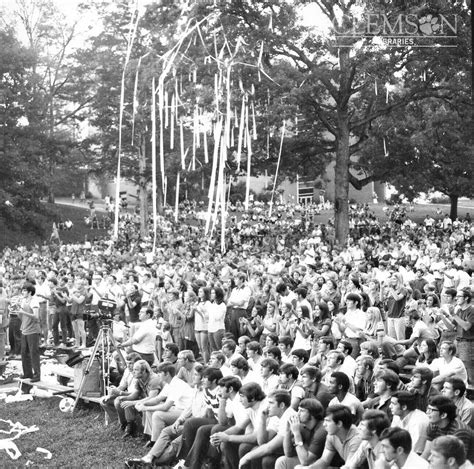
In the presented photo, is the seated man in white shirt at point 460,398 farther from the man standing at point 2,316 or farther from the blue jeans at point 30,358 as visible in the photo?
the man standing at point 2,316

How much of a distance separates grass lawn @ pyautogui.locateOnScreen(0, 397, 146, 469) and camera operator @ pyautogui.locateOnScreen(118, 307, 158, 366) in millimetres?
992

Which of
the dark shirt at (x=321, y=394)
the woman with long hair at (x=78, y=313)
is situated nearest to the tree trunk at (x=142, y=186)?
the woman with long hair at (x=78, y=313)

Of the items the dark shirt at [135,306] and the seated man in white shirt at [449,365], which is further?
the dark shirt at [135,306]

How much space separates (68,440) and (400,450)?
4946mm

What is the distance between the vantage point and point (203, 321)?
Result: 483 inches

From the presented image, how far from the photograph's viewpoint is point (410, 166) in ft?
99.6

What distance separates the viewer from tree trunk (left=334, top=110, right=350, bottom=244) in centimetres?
2716

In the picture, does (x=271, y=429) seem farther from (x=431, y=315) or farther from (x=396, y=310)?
(x=396, y=310)

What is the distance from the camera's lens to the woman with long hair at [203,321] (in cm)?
1224

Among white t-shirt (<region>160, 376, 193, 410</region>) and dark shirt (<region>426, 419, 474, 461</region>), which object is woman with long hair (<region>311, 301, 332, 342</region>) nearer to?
white t-shirt (<region>160, 376, 193, 410</region>)

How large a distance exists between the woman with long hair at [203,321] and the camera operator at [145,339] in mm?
1628

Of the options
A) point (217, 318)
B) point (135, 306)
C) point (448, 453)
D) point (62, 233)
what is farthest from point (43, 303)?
point (62, 233)

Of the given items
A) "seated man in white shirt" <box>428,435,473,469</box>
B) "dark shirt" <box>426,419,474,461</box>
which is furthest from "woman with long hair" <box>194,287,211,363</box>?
"seated man in white shirt" <box>428,435,473,469</box>

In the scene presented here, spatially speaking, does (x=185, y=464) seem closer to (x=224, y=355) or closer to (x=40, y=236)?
(x=224, y=355)
